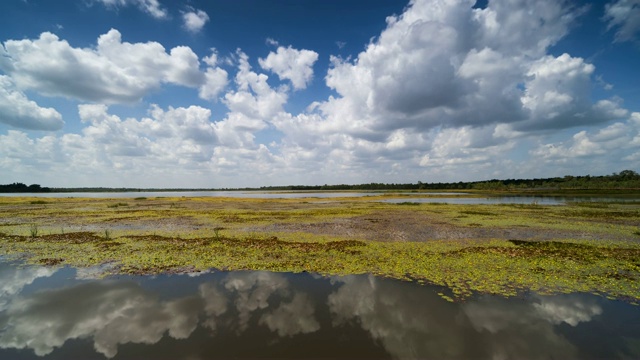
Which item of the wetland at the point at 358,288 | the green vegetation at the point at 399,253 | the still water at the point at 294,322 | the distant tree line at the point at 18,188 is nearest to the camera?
the still water at the point at 294,322

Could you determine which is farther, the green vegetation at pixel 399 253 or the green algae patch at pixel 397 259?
the green vegetation at pixel 399 253

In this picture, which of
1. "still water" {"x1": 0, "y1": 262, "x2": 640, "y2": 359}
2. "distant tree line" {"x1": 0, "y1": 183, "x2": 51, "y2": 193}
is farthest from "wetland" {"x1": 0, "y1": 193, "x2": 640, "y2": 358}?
"distant tree line" {"x1": 0, "y1": 183, "x2": 51, "y2": 193}

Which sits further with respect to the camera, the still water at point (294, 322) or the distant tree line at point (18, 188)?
the distant tree line at point (18, 188)

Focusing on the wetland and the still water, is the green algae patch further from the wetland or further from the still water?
the still water

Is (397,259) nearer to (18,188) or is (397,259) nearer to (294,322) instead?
(294,322)

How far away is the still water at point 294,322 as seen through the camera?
7051 millimetres

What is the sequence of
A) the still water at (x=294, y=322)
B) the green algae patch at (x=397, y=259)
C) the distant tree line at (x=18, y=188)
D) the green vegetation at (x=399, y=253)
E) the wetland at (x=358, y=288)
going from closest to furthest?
the still water at (x=294, y=322) < the wetland at (x=358, y=288) < the green algae patch at (x=397, y=259) < the green vegetation at (x=399, y=253) < the distant tree line at (x=18, y=188)

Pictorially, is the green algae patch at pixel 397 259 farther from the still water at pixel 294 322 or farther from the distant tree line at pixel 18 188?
the distant tree line at pixel 18 188

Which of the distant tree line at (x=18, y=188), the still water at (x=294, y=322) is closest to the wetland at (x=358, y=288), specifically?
the still water at (x=294, y=322)

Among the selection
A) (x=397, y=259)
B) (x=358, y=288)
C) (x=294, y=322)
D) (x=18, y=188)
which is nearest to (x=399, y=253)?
(x=397, y=259)

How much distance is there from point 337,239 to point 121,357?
49.9 ft

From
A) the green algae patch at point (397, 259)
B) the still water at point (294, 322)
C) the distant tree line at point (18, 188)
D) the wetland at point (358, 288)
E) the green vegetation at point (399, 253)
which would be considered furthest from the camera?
the distant tree line at point (18, 188)

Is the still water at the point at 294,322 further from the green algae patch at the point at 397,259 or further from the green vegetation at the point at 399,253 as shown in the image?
the green vegetation at the point at 399,253

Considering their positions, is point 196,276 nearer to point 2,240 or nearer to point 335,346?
point 335,346
